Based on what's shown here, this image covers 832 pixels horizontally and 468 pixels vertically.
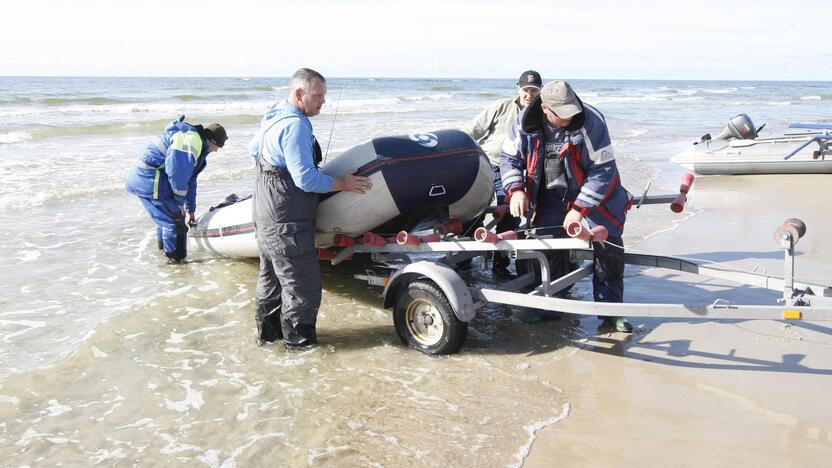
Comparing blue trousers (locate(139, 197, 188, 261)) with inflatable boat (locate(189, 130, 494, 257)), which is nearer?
inflatable boat (locate(189, 130, 494, 257))

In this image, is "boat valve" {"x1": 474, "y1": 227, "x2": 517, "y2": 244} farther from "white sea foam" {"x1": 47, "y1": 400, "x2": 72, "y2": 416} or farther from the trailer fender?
"white sea foam" {"x1": 47, "y1": 400, "x2": 72, "y2": 416}

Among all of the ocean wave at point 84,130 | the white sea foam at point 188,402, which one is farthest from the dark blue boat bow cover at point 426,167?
the ocean wave at point 84,130

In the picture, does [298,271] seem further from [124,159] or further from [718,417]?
[124,159]

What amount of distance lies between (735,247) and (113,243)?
6516 millimetres

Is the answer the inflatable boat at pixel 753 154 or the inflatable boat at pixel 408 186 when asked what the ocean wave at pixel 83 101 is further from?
the inflatable boat at pixel 408 186

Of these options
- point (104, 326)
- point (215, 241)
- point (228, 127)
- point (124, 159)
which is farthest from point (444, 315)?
point (228, 127)

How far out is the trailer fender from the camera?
4445 mm

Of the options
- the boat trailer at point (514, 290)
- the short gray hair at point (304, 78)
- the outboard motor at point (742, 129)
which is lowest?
the boat trailer at point (514, 290)

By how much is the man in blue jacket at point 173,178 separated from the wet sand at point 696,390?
3933mm

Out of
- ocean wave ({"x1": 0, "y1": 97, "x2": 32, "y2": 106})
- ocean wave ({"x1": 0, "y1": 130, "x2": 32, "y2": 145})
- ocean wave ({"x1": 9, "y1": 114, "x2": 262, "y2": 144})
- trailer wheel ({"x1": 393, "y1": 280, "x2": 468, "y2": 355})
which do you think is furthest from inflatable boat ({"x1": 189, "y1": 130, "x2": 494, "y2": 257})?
ocean wave ({"x1": 0, "y1": 97, "x2": 32, "y2": 106})

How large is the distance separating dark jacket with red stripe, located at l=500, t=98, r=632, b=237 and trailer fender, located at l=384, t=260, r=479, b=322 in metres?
0.80

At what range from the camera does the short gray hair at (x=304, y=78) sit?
4559mm

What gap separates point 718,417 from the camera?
12.3 feet

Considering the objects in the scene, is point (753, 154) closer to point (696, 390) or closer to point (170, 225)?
point (696, 390)
